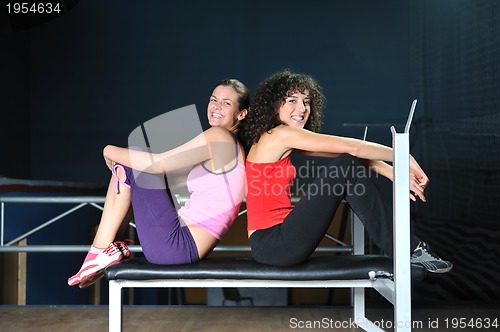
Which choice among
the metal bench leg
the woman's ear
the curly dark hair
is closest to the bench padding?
the metal bench leg

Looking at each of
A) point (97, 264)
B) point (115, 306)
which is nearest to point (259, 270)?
point (115, 306)

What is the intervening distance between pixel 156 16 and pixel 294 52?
1.54 metres

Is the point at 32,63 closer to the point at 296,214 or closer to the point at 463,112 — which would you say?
the point at 463,112

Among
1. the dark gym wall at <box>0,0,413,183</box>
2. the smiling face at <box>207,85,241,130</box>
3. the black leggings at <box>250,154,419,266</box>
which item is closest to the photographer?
the black leggings at <box>250,154,419,266</box>

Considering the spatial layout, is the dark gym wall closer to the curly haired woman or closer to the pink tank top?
the curly haired woman

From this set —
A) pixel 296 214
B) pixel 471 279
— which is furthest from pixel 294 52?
pixel 296 214

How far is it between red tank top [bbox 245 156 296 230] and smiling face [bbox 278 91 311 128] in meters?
0.18

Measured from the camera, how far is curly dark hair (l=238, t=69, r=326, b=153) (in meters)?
2.06

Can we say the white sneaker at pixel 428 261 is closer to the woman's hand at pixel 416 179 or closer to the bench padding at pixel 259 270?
the bench padding at pixel 259 270

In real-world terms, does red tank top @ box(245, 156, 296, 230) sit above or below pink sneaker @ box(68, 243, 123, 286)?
above

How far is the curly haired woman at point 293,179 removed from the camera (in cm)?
182

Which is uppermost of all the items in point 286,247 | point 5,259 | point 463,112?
point 463,112

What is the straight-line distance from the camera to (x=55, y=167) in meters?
6.90

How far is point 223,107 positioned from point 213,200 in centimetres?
33
